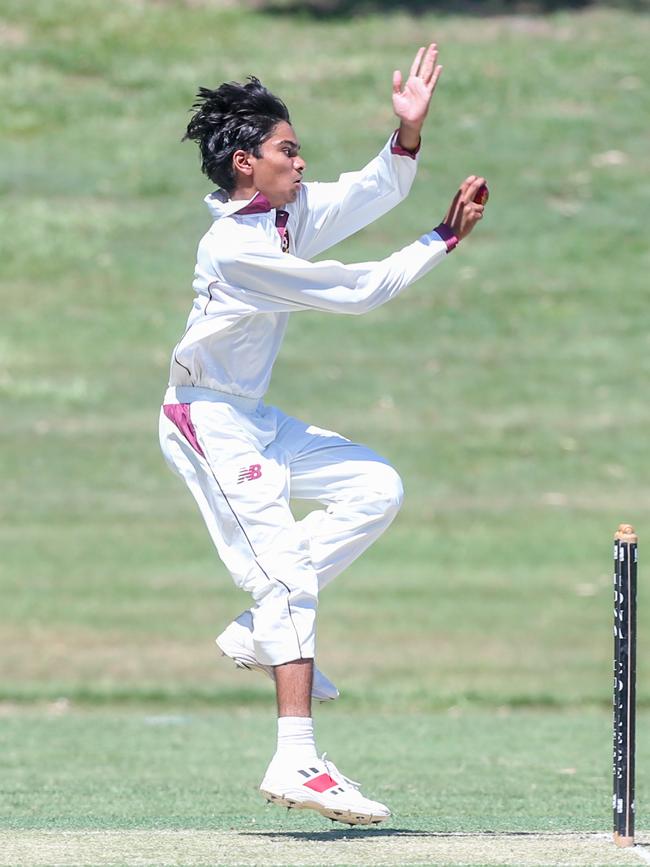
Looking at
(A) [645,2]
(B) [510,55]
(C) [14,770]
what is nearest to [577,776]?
(C) [14,770]

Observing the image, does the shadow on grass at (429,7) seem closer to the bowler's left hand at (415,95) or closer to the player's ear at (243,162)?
the bowler's left hand at (415,95)

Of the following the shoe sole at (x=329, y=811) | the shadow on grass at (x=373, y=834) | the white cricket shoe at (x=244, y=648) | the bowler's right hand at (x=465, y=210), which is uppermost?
the bowler's right hand at (x=465, y=210)

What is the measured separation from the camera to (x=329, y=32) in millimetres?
28156

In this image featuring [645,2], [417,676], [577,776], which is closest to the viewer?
[577,776]

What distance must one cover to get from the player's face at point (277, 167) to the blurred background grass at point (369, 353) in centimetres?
723

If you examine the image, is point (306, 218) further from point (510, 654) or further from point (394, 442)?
point (394, 442)

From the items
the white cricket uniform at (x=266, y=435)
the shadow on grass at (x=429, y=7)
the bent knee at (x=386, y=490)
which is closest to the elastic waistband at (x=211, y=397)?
the white cricket uniform at (x=266, y=435)

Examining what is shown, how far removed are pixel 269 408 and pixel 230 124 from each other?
3.38ft

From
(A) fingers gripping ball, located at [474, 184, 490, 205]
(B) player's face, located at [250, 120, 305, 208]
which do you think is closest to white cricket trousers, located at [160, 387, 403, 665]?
(B) player's face, located at [250, 120, 305, 208]

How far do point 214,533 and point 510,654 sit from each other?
8101 mm

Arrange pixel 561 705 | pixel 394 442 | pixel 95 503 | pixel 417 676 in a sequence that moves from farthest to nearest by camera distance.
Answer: pixel 394 442, pixel 95 503, pixel 417 676, pixel 561 705

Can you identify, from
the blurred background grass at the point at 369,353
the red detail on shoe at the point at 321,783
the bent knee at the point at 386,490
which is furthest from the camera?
the blurred background grass at the point at 369,353

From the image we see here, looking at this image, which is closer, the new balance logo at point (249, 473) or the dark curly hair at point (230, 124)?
the new balance logo at point (249, 473)

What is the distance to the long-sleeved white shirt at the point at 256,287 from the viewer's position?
5730 mm
